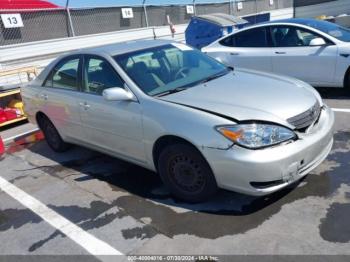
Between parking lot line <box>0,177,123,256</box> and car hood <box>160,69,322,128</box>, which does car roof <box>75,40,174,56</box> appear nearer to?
car hood <box>160,69,322,128</box>

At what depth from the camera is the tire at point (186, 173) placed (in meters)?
3.44

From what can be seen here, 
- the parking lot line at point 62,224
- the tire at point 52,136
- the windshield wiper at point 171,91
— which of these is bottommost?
the parking lot line at point 62,224

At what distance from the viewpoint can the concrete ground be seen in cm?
304

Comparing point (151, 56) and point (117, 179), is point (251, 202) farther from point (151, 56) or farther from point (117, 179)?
point (151, 56)

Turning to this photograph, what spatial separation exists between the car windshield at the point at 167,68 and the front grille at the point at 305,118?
1.18 metres

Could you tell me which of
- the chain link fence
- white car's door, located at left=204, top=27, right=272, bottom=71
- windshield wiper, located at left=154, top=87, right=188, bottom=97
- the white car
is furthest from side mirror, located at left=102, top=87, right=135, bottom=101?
the chain link fence

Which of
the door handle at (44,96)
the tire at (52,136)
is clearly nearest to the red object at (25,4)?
the tire at (52,136)

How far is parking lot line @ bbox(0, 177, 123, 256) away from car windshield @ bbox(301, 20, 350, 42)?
522 centimetres

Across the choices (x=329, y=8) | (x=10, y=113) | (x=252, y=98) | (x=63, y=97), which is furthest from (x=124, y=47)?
(x=329, y=8)

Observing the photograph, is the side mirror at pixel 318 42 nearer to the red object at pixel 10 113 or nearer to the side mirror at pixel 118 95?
the side mirror at pixel 118 95

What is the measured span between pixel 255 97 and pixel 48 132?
11.5 feet

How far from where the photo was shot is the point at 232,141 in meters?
3.18

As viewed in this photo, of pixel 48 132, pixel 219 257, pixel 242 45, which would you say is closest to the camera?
pixel 219 257

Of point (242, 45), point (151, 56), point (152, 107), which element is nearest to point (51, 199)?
point (152, 107)
